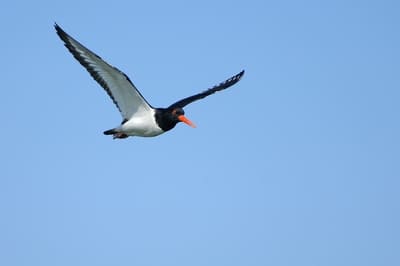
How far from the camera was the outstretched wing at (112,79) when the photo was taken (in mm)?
17484

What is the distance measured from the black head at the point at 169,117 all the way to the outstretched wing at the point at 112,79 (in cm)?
36

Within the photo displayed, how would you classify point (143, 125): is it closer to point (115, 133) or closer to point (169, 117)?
point (169, 117)

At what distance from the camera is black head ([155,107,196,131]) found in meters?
19.5

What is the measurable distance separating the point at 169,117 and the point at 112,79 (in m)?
1.94


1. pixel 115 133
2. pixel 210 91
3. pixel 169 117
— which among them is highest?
pixel 210 91

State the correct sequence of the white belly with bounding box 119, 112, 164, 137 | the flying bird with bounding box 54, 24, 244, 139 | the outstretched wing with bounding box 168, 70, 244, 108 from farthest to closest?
the outstretched wing with bounding box 168, 70, 244, 108, the white belly with bounding box 119, 112, 164, 137, the flying bird with bounding box 54, 24, 244, 139

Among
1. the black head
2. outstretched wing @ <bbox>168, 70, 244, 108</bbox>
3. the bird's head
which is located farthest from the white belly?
outstretched wing @ <bbox>168, 70, 244, 108</bbox>

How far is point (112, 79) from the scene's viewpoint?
18.6 meters

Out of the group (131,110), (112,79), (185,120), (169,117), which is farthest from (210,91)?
(112,79)

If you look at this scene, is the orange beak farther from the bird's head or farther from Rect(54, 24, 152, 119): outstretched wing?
Rect(54, 24, 152, 119): outstretched wing

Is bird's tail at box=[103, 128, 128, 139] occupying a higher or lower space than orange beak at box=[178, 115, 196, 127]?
lower

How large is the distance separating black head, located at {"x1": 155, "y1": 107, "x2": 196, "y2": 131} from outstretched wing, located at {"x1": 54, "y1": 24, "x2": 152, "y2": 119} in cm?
36

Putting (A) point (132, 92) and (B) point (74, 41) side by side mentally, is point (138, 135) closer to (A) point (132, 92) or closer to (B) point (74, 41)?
(A) point (132, 92)

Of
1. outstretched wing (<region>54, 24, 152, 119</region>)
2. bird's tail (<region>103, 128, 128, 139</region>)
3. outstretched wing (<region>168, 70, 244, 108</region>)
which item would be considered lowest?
bird's tail (<region>103, 128, 128, 139</region>)
